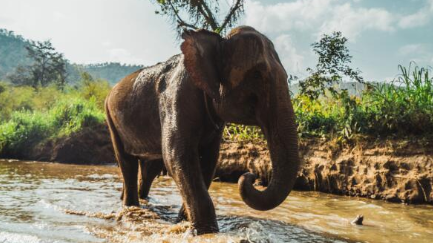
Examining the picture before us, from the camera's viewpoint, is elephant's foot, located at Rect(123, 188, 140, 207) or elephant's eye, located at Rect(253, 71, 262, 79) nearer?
elephant's eye, located at Rect(253, 71, 262, 79)

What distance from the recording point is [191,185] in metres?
3.38

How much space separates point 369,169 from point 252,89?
3887mm

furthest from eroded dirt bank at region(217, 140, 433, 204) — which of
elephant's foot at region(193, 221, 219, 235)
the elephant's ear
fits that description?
the elephant's ear

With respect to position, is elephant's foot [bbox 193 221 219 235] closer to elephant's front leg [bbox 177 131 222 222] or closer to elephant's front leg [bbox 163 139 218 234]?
elephant's front leg [bbox 163 139 218 234]

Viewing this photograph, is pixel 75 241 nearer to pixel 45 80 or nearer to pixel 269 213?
pixel 269 213

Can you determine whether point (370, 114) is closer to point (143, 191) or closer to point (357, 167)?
point (357, 167)

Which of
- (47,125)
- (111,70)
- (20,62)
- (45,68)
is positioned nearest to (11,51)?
(20,62)

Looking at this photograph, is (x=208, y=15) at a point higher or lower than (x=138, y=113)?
higher

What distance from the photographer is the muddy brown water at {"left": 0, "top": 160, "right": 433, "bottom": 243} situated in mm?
3357

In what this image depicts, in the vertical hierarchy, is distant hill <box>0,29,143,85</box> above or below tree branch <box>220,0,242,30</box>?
above

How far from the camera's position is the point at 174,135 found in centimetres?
348

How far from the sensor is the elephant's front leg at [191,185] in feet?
10.8

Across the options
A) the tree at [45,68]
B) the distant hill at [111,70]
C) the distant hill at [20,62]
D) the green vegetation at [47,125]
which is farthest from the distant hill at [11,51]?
the green vegetation at [47,125]

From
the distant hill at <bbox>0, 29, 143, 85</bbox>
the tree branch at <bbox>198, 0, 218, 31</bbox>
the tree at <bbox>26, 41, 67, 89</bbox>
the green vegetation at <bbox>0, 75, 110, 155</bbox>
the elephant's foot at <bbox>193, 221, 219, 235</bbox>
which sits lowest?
the elephant's foot at <bbox>193, 221, 219, 235</bbox>
